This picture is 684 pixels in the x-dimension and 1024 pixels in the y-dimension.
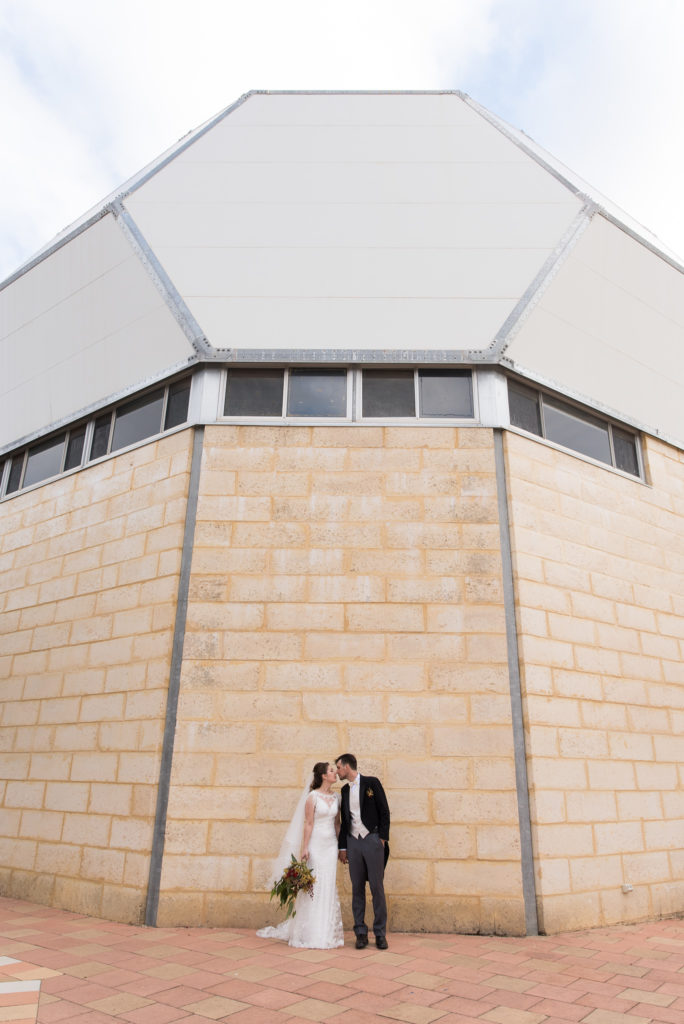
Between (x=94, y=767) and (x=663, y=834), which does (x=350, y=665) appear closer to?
(x=94, y=767)

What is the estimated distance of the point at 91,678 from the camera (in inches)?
286

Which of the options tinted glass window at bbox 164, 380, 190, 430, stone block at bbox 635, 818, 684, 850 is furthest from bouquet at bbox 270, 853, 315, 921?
tinted glass window at bbox 164, 380, 190, 430

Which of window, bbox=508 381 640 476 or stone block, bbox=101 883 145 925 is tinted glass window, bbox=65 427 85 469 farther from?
window, bbox=508 381 640 476

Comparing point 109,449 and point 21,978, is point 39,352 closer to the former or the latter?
point 109,449

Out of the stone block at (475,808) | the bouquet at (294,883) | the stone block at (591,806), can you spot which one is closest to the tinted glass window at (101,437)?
the bouquet at (294,883)

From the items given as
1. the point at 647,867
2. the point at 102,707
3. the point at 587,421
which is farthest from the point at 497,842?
the point at 587,421

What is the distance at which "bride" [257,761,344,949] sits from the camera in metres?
5.21

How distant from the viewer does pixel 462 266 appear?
314 inches

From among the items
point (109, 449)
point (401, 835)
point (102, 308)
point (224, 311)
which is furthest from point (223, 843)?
point (102, 308)

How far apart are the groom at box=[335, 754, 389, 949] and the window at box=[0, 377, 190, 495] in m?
4.53

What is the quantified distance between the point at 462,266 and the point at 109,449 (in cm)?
495

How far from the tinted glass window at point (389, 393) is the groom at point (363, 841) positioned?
3.85 meters

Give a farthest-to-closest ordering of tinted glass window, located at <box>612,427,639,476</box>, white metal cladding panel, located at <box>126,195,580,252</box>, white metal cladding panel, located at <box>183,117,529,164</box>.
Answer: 1. white metal cladding panel, located at <box>183,117,529,164</box>
2. tinted glass window, located at <box>612,427,639,476</box>
3. white metal cladding panel, located at <box>126,195,580,252</box>

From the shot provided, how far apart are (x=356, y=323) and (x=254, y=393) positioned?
4.75ft
